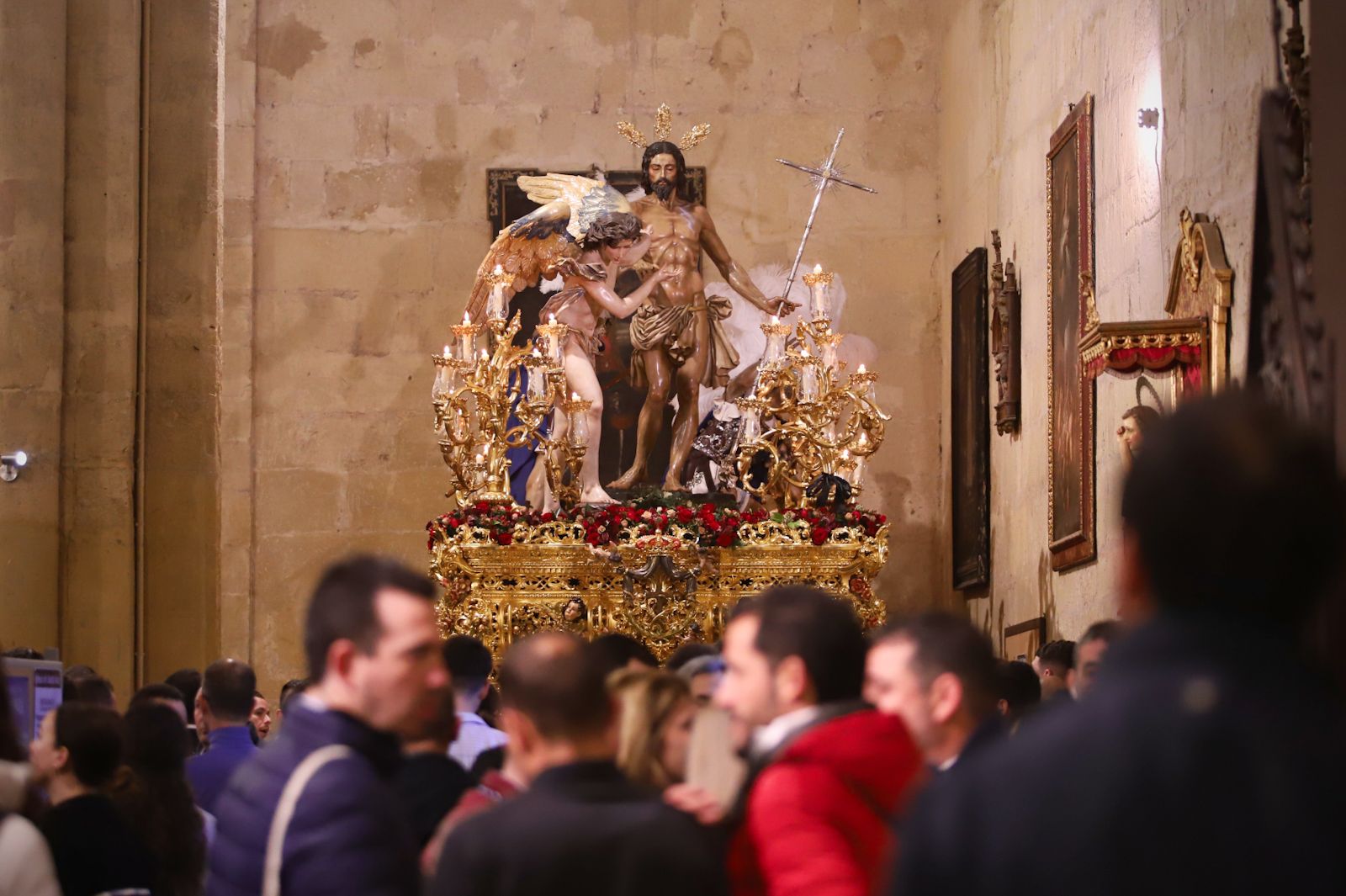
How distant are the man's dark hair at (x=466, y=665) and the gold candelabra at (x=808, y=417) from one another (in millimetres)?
7801

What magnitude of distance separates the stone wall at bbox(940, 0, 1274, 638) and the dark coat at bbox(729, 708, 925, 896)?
317 cm

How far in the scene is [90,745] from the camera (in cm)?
510

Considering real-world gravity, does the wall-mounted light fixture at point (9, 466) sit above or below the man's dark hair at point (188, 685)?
above

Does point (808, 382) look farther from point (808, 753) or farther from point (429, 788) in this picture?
point (808, 753)

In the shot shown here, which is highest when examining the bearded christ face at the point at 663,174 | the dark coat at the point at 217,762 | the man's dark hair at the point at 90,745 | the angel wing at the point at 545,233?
the bearded christ face at the point at 663,174

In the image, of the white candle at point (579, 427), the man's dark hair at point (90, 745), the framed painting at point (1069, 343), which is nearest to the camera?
the man's dark hair at point (90, 745)

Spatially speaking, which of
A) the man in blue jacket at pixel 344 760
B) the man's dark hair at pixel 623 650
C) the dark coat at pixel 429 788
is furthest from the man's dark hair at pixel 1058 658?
the man in blue jacket at pixel 344 760

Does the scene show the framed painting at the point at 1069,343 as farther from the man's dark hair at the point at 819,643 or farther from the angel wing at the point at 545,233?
the man's dark hair at the point at 819,643

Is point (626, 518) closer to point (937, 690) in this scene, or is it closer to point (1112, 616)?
point (1112, 616)

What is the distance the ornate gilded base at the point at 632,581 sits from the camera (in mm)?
13578

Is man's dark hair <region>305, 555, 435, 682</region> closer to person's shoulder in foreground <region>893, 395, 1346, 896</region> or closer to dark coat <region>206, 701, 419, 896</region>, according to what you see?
dark coat <region>206, 701, 419, 896</region>

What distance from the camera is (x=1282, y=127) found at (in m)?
6.19

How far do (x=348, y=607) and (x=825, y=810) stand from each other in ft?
3.12

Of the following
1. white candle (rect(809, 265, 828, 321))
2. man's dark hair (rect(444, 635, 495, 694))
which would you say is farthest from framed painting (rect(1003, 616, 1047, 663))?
man's dark hair (rect(444, 635, 495, 694))
